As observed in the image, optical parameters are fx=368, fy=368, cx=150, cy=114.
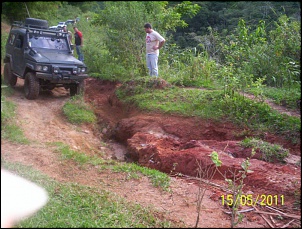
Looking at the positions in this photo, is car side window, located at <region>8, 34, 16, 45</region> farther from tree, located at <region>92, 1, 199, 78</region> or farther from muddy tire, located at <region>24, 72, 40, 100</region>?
tree, located at <region>92, 1, 199, 78</region>

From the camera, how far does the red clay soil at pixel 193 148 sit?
4.96 meters

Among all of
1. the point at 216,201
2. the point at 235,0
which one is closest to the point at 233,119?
the point at 235,0

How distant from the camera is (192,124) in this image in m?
7.25

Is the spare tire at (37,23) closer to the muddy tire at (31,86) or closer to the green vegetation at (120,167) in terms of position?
the muddy tire at (31,86)

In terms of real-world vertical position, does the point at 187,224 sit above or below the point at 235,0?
below

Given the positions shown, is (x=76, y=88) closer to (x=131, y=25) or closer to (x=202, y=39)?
(x=131, y=25)

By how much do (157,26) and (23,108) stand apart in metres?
4.58

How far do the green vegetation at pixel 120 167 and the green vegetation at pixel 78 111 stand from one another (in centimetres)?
171

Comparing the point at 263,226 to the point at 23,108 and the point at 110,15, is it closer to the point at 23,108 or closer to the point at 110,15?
the point at 23,108

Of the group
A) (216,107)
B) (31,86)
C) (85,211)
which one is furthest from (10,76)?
(85,211)

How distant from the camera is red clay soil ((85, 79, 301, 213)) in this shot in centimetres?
496
